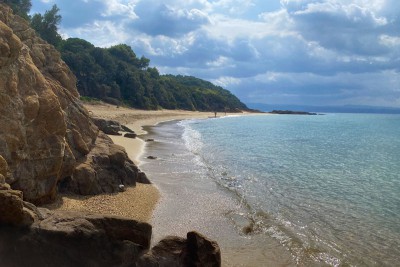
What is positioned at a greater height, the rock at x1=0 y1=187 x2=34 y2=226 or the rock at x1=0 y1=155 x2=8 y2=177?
the rock at x1=0 y1=155 x2=8 y2=177

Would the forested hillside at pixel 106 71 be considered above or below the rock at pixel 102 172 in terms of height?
above

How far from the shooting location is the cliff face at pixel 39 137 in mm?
11203

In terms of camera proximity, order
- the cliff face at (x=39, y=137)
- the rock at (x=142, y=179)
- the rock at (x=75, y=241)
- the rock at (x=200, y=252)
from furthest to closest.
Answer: the rock at (x=142, y=179) < the cliff face at (x=39, y=137) < the rock at (x=200, y=252) < the rock at (x=75, y=241)

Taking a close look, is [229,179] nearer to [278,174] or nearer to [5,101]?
[278,174]

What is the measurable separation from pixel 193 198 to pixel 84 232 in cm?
924

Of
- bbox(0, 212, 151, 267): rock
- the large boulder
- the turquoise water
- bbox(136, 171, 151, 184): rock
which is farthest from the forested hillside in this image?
bbox(0, 212, 151, 267): rock

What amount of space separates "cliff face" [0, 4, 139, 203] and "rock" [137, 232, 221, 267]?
4.94 meters

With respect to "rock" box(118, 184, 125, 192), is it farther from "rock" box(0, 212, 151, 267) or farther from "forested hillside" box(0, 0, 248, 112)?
"forested hillside" box(0, 0, 248, 112)

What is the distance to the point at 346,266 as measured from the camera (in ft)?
35.9

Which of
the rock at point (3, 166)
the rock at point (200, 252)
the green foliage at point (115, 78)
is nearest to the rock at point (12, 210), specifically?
the rock at point (3, 166)

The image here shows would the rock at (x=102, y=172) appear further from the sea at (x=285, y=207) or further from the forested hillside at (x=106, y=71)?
the forested hillside at (x=106, y=71)

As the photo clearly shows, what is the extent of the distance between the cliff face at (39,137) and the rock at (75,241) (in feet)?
12.0

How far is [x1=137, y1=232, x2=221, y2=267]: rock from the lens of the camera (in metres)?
8.38

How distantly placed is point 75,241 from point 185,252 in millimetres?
2402
